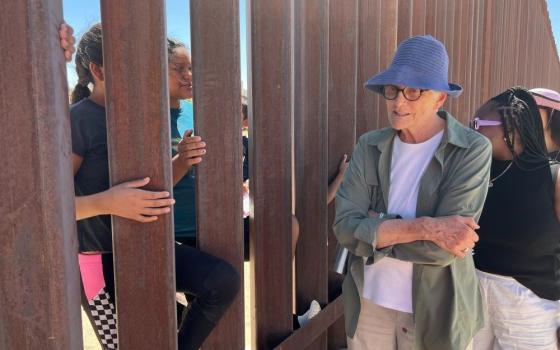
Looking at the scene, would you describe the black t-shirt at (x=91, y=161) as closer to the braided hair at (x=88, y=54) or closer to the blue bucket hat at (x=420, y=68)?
the braided hair at (x=88, y=54)

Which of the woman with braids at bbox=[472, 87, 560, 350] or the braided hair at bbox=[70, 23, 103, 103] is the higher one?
the braided hair at bbox=[70, 23, 103, 103]

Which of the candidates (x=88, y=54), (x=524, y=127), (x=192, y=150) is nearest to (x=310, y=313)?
(x=192, y=150)

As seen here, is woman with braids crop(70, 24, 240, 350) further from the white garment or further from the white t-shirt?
the white garment

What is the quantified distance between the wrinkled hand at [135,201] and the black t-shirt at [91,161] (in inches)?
12.5

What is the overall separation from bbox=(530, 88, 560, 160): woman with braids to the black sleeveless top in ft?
0.80

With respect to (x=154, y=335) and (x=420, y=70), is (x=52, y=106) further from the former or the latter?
(x=420, y=70)

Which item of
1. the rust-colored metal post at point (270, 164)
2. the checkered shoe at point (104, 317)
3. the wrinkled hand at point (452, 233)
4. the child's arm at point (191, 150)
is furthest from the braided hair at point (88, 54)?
the wrinkled hand at point (452, 233)

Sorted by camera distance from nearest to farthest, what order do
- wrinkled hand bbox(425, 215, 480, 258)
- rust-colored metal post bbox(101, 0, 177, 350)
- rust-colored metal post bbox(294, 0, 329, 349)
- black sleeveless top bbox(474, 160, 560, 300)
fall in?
rust-colored metal post bbox(101, 0, 177, 350), wrinkled hand bbox(425, 215, 480, 258), black sleeveless top bbox(474, 160, 560, 300), rust-colored metal post bbox(294, 0, 329, 349)

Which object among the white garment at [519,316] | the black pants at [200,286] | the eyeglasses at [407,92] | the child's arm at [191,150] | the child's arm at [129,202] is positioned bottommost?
the white garment at [519,316]

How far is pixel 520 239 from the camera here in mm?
2098

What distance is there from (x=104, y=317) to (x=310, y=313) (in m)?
1.08

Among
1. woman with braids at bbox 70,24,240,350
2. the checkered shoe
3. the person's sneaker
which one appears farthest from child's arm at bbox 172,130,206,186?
the person's sneaker

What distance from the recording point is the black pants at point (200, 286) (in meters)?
1.86

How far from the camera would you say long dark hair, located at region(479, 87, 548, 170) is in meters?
2.11
